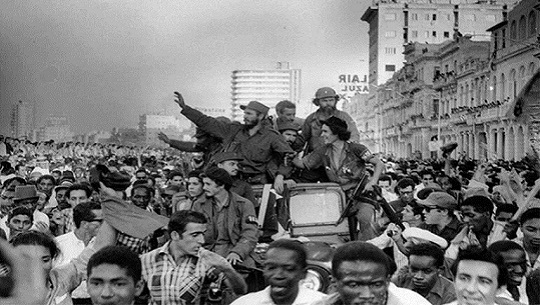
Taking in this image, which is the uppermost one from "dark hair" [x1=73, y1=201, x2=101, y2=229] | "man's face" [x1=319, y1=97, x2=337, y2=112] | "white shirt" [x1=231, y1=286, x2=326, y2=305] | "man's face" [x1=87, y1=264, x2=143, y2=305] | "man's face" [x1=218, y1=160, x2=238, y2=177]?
"man's face" [x1=319, y1=97, x2=337, y2=112]

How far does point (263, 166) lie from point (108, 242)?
4710mm

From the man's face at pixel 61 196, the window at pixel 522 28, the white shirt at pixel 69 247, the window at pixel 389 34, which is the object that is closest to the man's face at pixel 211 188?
the white shirt at pixel 69 247

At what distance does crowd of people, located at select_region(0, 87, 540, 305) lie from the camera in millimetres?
5371

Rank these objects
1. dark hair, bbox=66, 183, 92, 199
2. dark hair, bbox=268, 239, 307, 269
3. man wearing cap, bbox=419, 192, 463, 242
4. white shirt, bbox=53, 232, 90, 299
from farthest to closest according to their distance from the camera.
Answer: dark hair, bbox=66, 183, 92, 199 → man wearing cap, bbox=419, 192, 463, 242 → white shirt, bbox=53, 232, 90, 299 → dark hair, bbox=268, 239, 307, 269

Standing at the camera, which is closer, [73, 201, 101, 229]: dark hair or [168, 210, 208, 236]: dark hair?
[168, 210, 208, 236]: dark hair

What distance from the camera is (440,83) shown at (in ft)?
288

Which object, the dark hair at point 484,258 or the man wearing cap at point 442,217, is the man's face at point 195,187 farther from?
the dark hair at point 484,258

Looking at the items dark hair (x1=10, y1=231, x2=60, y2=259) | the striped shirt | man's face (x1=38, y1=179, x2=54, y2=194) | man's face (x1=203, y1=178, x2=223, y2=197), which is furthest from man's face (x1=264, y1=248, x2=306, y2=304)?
man's face (x1=38, y1=179, x2=54, y2=194)

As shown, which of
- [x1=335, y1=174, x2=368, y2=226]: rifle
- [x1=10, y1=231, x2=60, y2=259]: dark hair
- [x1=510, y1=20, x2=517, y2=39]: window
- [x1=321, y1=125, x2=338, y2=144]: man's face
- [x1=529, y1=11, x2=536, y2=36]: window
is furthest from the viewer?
[x1=510, y1=20, x2=517, y2=39]: window

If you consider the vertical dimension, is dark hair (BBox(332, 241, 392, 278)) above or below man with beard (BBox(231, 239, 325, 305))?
above

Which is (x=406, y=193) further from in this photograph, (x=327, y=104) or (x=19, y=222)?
(x=19, y=222)

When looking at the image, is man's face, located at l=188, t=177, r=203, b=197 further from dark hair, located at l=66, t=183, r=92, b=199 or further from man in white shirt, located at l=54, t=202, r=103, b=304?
dark hair, located at l=66, t=183, r=92, b=199

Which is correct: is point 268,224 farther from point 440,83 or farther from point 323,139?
point 440,83

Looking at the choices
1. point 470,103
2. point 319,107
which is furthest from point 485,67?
point 319,107
